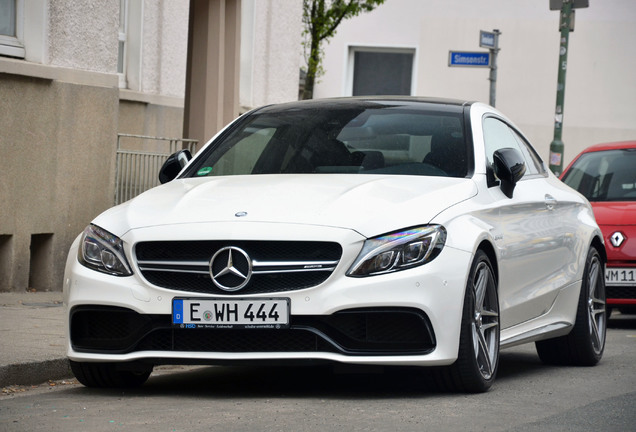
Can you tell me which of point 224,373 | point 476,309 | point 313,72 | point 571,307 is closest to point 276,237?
point 476,309

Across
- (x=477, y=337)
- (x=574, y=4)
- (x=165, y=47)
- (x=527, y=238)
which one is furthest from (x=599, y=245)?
(x=574, y=4)

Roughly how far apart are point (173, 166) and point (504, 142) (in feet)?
6.55

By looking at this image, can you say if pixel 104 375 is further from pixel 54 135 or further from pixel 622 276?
pixel 622 276

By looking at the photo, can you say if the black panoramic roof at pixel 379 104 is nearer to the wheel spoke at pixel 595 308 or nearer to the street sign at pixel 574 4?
the wheel spoke at pixel 595 308

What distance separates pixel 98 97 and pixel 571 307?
608cm

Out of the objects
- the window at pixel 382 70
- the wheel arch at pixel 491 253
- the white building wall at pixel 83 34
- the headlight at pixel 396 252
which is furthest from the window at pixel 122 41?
the window at pixel 382 70

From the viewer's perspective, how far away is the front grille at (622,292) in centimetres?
1155

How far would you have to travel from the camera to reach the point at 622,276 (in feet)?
38.1

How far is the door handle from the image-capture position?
321 inches

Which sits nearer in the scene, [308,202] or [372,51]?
[308,202]

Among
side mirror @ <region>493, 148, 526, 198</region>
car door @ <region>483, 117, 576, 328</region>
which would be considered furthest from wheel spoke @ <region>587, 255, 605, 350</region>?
side mirror @ <region>493, 148, 526, 198</region>

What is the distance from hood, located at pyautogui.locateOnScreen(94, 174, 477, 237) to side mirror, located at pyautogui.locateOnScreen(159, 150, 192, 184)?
65cm

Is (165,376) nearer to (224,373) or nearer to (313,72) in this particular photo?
(224,373)

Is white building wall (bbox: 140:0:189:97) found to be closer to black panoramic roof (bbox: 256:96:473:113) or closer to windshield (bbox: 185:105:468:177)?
black panoramic roof (bbox: 256:96:473:113)
